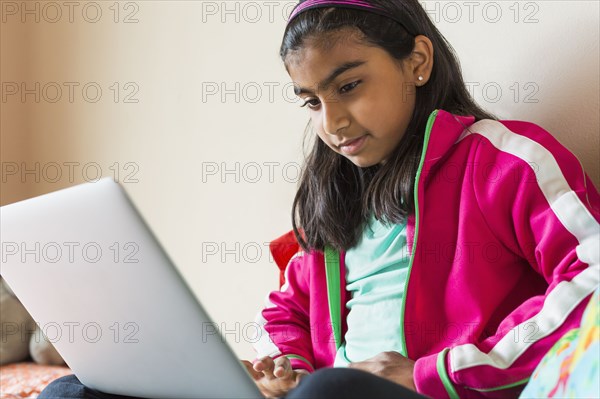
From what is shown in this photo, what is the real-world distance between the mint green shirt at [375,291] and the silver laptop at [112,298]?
346 mm

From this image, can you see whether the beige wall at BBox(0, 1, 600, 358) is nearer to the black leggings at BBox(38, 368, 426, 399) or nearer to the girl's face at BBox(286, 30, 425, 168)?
the girl's face at BBox(286, 30, 425, 168)

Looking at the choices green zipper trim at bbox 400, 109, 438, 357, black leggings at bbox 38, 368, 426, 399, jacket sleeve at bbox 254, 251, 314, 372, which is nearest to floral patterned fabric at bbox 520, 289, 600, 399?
black leggings at bbox 38, 368, 426, 399

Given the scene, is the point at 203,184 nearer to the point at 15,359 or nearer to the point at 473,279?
the point at 15,359

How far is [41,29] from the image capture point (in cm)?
210

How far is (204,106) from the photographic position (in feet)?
5.65

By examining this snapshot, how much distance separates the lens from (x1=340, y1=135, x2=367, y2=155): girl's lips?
116 centimetres

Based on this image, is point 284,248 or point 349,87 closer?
point 349,87

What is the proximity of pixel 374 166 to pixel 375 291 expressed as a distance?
214 mm

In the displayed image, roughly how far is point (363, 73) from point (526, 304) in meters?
0.40

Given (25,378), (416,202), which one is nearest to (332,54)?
(416,202)

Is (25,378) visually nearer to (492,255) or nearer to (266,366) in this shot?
(266,366)

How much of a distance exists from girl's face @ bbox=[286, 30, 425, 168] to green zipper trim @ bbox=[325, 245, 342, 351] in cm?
17

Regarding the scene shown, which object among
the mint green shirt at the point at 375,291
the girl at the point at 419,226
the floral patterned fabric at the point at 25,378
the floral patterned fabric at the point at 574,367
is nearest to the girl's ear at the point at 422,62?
the girl at the point at 419,226

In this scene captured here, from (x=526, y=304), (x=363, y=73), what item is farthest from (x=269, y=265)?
(x=526, y=304)
